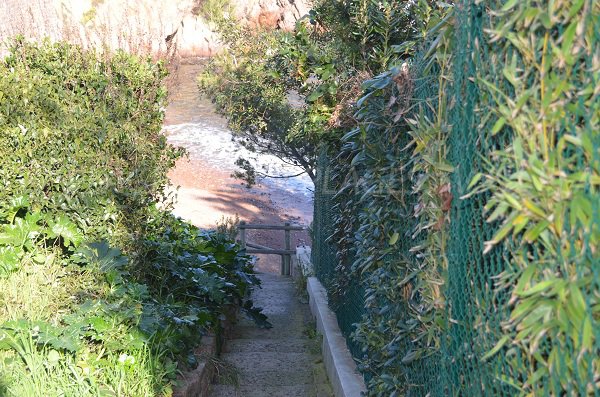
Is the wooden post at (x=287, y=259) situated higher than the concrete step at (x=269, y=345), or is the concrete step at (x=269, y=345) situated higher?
the concrete step at (x=269, y=345)

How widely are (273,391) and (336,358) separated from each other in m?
0.66

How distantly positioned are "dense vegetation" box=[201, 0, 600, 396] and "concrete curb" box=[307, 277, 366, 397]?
1.98ft

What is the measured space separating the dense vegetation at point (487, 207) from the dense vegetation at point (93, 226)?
156 cm

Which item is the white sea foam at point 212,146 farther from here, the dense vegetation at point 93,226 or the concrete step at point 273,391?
the concrete step at point 273,391

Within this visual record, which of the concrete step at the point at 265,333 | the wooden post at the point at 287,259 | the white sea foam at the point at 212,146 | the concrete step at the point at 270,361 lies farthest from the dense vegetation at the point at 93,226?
the white sea foam at the point at 212,146

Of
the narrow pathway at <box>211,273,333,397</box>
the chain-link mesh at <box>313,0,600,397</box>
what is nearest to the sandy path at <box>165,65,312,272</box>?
the narrow pathway at <box>211,273,333,397</box>

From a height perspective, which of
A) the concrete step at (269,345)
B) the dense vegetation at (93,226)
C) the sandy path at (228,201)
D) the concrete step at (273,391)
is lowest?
the sandy path at (228,201)

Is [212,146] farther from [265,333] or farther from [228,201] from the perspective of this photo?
[265,333]

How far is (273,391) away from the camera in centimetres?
557

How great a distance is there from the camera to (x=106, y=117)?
18.5 ft

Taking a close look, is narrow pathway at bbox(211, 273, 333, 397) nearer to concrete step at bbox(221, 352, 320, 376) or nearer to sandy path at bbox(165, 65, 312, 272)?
concrete step at bbox(221, 352, 320, 376)

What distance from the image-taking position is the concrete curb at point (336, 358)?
457 cm

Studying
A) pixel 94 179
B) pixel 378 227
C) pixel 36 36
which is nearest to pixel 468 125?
pixel 378 227

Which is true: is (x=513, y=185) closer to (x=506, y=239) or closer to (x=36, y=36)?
(x=506, y=239)
